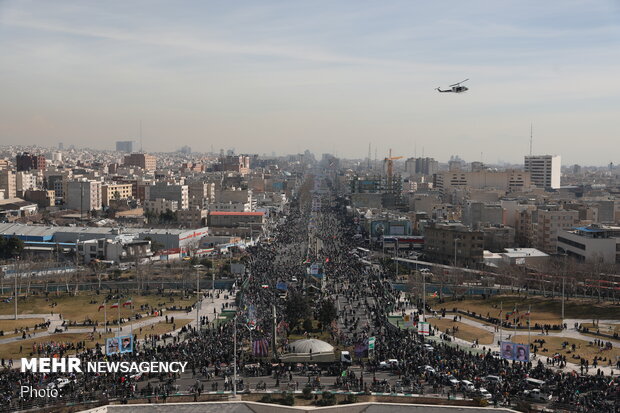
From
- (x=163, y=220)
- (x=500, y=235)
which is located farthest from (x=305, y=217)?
(x=500, y=235)

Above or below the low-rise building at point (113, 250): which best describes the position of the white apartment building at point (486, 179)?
above

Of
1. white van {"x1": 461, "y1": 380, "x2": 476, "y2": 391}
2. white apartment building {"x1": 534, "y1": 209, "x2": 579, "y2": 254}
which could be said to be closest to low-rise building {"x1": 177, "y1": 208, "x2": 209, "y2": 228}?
white apartment building {"x1": 534, "y1": 209, "x2": 579, "y2": 254}

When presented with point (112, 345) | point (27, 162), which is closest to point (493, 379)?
point (112, 345)

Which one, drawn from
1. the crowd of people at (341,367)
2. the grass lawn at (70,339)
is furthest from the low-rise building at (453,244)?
the grass lawn at (70,339)

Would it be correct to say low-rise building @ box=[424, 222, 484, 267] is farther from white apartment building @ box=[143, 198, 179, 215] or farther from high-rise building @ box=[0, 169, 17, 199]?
high-rise building @ box=[0, 169, 17, 199]

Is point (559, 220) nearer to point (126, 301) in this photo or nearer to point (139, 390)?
point (126, 301)

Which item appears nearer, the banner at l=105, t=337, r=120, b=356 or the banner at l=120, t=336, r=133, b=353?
the banner at l=105, t=337, r=120, b=356

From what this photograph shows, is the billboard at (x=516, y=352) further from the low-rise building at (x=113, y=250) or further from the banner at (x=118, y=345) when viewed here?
the low-rise building at (x=113, y=250)

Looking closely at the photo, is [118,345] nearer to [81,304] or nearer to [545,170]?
[81,304]
